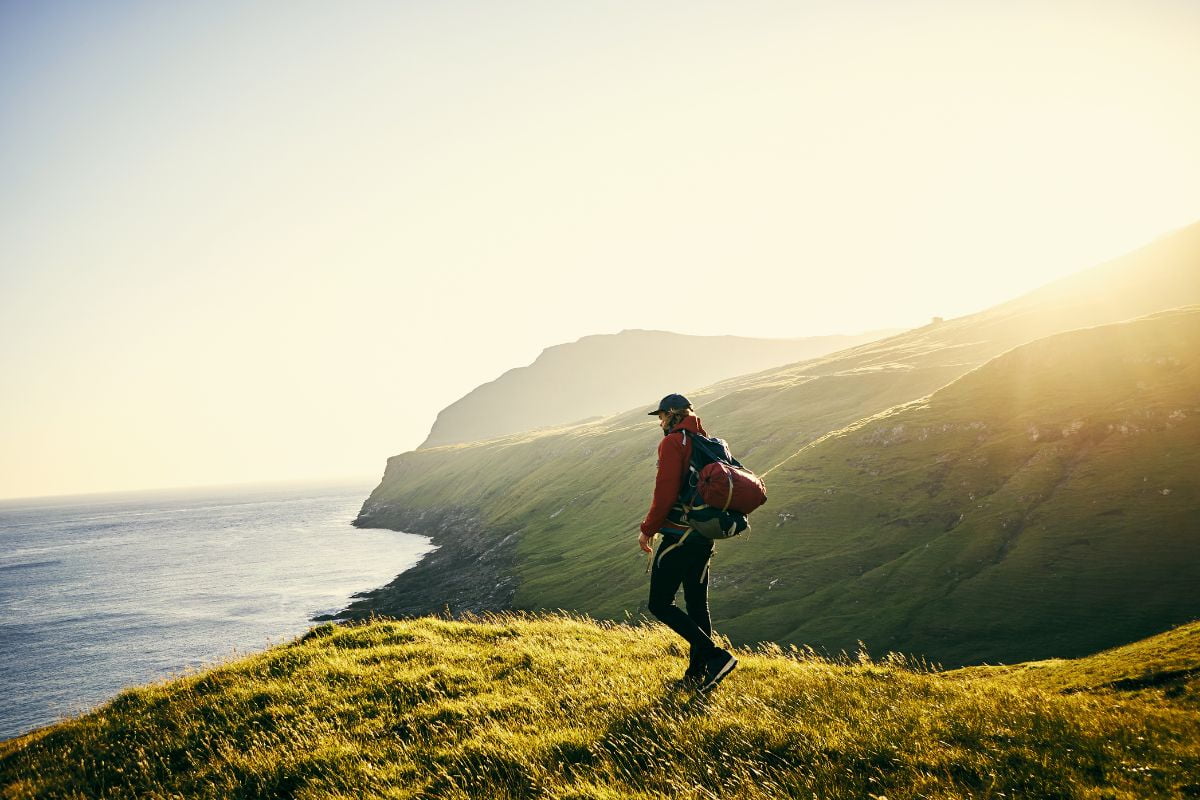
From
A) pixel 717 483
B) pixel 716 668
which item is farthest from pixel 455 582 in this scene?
pixel 717 483

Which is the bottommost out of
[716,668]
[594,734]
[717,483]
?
[716,668]

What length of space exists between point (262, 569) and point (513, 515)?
162ft

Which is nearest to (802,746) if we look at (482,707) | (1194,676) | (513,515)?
(482,707)

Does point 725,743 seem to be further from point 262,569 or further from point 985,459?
point 262,569

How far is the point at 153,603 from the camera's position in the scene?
92625mm

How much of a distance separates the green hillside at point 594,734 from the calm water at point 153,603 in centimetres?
2169

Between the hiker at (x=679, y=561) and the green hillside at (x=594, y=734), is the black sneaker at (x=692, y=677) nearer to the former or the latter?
the hiker at (x=679, y=561)

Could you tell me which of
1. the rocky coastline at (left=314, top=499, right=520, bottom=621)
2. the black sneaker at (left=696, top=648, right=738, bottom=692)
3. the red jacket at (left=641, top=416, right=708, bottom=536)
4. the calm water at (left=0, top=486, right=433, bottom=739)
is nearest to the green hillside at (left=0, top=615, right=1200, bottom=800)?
the black sneaker at (left=696, top=648, right=738, bottom=692)

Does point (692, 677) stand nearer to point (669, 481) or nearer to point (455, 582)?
point (669, 481)

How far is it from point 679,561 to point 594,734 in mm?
2641

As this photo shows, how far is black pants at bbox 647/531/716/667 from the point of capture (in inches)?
359

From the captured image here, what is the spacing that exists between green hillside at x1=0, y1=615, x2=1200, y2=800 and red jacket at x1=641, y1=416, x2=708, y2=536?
2397mm

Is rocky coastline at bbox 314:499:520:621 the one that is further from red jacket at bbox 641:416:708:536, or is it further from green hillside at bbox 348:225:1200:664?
red jacket at bbox 641:416:708:536

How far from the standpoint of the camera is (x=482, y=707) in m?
9.12
